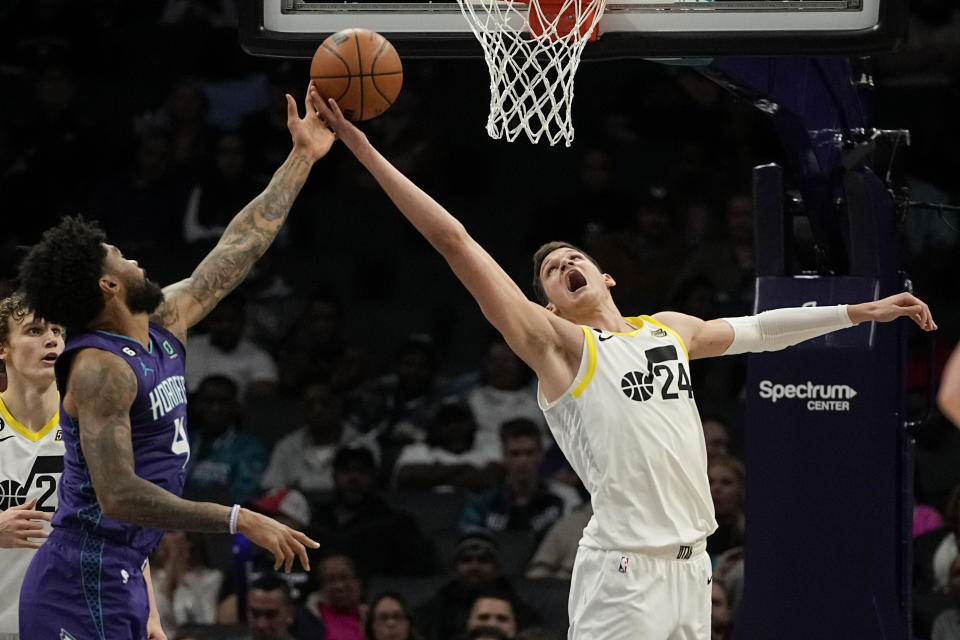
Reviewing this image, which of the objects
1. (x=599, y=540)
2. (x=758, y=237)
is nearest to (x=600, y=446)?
(x=599, y=540)

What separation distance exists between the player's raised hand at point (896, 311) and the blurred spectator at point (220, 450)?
15.2 feet

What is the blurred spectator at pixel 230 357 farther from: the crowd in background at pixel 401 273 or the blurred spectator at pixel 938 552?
the blurred spectator at pixel 938 552

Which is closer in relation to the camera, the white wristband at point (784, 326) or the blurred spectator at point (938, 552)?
the white wristband at point (784, 326)

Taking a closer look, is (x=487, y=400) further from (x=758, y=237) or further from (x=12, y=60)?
(x=12, y=60)

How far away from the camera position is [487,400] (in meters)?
9.05

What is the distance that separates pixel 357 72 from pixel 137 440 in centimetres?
137

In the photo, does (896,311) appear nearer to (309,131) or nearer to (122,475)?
(309,131)

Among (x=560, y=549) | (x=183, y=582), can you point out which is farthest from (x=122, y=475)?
(x=560, y=549)

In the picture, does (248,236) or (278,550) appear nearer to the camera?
(278,550)

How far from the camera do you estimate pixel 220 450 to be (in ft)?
29.0

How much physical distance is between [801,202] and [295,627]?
3.41 metres

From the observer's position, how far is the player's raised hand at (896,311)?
4.88 metres

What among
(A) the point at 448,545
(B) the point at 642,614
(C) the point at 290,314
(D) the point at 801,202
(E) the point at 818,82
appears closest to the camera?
(B) the point at 642,614

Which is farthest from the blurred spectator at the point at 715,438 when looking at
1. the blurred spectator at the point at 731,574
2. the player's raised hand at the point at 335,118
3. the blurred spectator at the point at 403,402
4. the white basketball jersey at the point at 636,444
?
the player's raised hand at the point at 335,118
